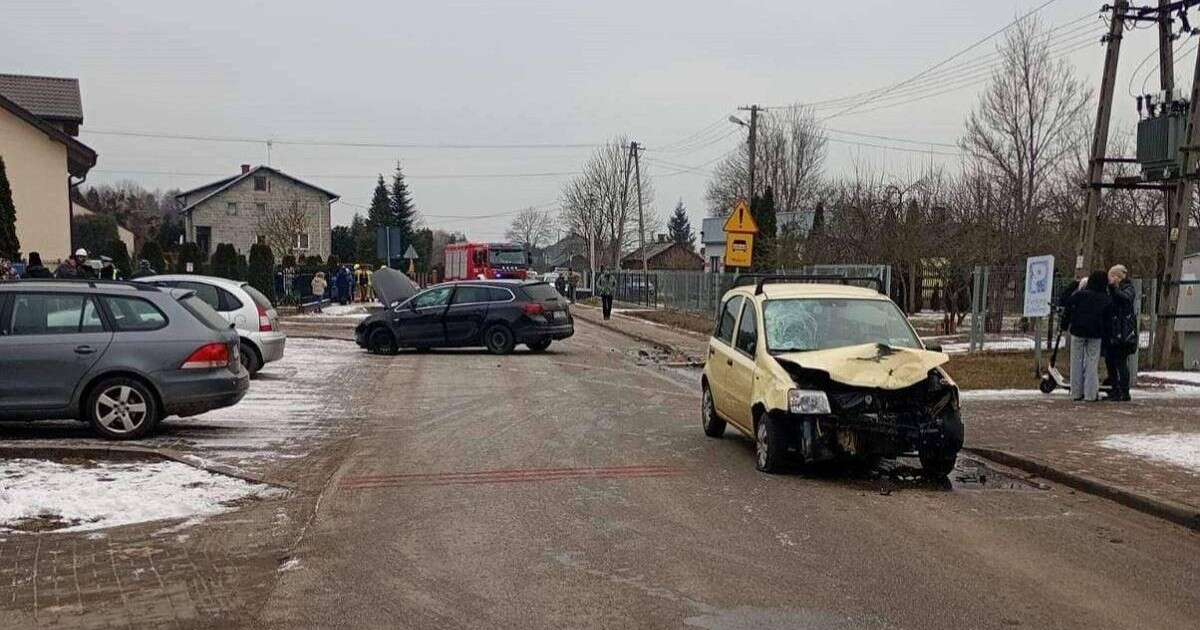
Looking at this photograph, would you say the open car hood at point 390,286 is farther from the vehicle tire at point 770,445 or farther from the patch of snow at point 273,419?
the vehicle tire at point 770,445

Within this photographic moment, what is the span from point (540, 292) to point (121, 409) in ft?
40.8

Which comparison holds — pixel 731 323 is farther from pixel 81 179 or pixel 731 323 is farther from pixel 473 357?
pixel 81 179

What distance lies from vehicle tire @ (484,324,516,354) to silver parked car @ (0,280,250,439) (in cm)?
1116

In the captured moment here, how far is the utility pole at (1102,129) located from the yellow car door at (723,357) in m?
9.36

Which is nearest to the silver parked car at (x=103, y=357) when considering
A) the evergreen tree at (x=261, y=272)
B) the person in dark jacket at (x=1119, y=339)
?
the person in dark jacket at (x=1119, y=339)

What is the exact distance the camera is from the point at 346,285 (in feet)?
142

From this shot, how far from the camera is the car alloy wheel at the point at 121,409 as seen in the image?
10.1 metres

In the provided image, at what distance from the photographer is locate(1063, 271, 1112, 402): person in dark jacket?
13.5 meters

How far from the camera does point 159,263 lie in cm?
3897

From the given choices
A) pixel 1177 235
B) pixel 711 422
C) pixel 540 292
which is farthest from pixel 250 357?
pixel 1177 235

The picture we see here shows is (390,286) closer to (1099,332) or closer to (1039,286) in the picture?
(1039,286)

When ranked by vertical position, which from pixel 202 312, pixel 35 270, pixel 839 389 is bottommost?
pixel 839 389

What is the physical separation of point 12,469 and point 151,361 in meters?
1.84

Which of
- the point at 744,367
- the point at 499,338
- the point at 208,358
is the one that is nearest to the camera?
the point at 744,367
